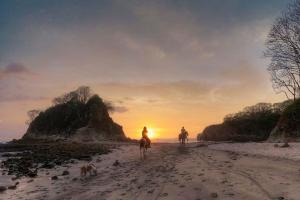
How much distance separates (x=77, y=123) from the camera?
96750mm

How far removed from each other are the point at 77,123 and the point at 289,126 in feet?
207

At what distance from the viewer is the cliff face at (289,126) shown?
4291cm

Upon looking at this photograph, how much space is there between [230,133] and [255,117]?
22.0 feet

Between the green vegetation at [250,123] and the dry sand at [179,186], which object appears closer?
the dry sand at [179,186]

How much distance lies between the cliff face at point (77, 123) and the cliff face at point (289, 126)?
5012 centimetres

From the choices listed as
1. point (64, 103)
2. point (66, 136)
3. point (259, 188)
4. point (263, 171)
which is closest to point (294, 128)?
point (263, 171)

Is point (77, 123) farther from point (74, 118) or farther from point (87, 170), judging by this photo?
point (87, 170)

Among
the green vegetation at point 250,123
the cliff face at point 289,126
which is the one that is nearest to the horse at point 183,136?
the cliff face at point 289,126

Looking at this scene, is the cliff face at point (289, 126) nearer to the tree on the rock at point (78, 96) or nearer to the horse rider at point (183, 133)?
the horse rider at point (183, 133)

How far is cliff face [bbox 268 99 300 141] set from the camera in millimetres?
42906

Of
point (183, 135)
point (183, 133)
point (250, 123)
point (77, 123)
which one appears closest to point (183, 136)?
point (183, 135)

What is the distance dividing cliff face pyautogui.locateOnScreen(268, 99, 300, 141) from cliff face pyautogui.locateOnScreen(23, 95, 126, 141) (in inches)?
1973

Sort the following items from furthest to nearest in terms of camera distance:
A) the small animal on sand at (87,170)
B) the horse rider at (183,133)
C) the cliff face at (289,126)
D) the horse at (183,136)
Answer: the horse rider at (183,133) < the horse at (183,136) < the cliff face at (289,126) < the small animal on sand at (87,170)

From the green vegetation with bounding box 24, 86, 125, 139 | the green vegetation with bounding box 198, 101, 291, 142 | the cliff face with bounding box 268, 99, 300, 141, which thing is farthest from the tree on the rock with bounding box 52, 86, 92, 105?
the cliff face with bounding box 268, 99, 300, 141
